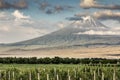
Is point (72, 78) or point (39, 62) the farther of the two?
point (39, 62)

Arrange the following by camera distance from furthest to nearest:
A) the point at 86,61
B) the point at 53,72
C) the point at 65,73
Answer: the point at 86,61, the point at 53,72, the point at 65,73

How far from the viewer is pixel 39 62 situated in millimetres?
136250

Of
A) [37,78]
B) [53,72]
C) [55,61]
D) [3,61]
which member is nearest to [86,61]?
[55,61]

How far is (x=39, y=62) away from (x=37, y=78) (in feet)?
281

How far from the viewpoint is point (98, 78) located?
51.6 m

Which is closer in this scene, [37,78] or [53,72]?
[37,78]

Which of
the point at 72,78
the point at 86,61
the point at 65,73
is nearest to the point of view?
the point at 72,78

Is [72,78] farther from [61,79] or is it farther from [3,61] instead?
[3,61]

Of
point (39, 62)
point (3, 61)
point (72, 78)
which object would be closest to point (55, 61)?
point (39, 62)

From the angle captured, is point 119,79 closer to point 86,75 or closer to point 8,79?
point 86,75

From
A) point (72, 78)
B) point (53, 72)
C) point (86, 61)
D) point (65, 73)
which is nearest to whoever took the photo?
point (72, 78)

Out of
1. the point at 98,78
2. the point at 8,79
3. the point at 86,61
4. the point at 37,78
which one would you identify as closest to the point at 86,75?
the point at 98,78

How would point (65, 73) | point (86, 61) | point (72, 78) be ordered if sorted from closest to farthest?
point (72, 78) < point (65, 73) < point (86, 61)

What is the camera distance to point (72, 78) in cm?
4991
